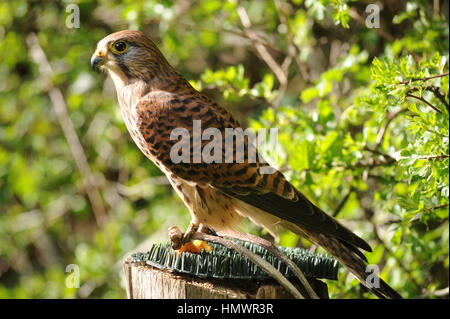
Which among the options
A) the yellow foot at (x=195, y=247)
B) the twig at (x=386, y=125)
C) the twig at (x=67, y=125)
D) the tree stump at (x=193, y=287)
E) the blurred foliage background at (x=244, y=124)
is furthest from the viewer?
the twig at (x=67, y=125)

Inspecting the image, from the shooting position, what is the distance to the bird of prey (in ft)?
7.95

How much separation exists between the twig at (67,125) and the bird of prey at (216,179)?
2.52 m

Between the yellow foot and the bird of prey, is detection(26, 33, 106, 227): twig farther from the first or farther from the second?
the yellow foot

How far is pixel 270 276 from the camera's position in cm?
207

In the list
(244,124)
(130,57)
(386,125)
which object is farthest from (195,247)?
(244,124)

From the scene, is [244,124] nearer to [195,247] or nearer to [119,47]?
[119,47]

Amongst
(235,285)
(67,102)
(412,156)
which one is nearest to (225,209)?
(235,285)

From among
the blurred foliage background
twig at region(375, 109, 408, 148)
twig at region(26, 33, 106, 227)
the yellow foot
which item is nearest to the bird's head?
the blurred foliage background

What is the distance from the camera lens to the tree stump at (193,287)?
6.53ft

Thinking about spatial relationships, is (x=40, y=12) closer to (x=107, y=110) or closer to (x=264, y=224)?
(x=107, y=110)

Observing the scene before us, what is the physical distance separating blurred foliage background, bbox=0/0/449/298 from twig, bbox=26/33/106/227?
15 mm

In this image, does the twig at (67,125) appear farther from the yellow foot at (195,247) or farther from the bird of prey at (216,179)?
the yellow foot at (195,247)

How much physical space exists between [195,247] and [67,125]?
11.1 feet

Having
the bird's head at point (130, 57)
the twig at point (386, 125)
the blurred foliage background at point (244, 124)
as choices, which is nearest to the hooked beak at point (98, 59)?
the bird's head at point (130, 57)
